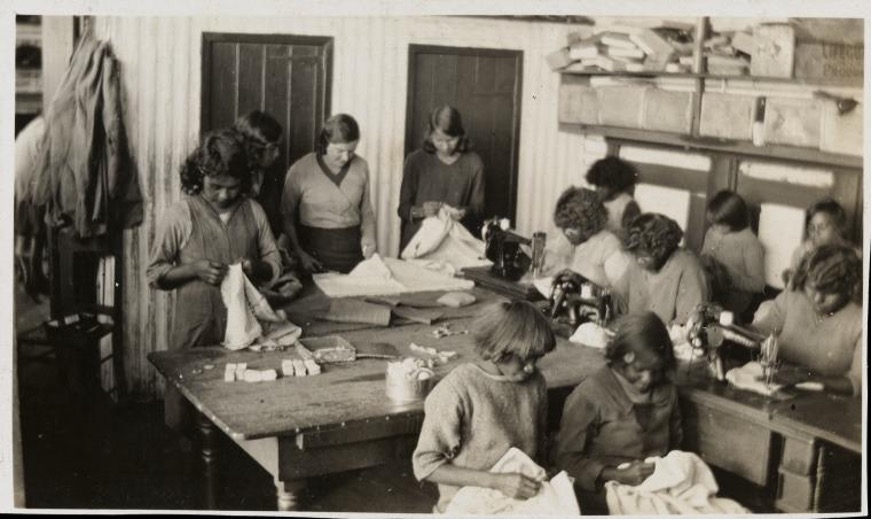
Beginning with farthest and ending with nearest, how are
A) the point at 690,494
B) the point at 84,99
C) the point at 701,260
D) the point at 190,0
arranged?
the point at 701,260, the point at 84,99, the point at 190,0, the point at 690,494

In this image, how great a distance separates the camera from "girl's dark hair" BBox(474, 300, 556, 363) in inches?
88.1

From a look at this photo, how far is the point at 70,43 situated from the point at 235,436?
1299 millimetres

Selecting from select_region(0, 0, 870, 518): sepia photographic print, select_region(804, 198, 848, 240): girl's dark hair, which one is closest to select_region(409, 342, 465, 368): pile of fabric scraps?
select_region(0, 0, 870, 518): sepia photographic print

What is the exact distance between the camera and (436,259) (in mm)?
3699

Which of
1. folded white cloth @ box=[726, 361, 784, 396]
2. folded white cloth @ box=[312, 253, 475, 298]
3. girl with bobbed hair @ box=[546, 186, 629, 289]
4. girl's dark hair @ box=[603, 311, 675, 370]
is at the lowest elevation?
folded white cloth @ box=[726, 361, 784, 396]

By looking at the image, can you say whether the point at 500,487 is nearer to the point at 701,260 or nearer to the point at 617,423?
the point at 617,423

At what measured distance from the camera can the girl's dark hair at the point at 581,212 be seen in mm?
3502

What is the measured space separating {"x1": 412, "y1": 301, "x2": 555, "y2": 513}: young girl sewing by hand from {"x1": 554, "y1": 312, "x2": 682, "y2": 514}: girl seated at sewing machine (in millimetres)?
125

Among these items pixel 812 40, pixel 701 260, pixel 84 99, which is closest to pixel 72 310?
pixel 84 99

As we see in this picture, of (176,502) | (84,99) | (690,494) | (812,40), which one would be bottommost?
(176,502)

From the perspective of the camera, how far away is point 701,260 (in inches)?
135

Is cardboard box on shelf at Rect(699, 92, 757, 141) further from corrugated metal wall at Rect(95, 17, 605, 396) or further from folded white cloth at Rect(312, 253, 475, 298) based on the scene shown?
folded white cloth at Rect(312, 253, 475, 298)

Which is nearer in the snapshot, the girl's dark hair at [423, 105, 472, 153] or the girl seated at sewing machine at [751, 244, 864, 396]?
the girl seated at sewing machine at [751, 244, 864, 396]

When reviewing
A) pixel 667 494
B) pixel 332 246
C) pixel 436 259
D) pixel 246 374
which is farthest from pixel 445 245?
pixel 667 494
